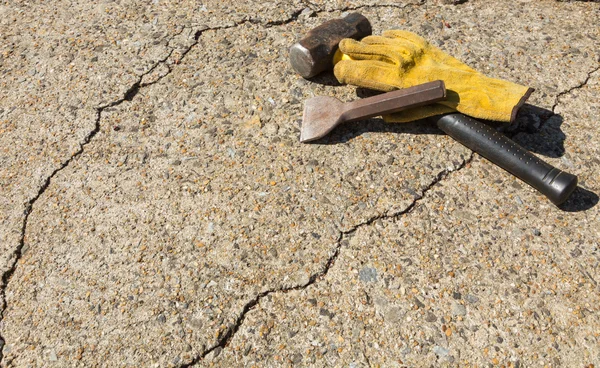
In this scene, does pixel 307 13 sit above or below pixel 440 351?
above

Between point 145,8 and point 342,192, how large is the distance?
5.91ft

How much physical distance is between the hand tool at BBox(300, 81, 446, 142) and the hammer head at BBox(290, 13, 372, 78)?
21 centimetres

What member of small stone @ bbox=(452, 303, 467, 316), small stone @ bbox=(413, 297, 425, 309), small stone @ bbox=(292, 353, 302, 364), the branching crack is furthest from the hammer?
small stone @ bbox=(292, 353, 302, 364)

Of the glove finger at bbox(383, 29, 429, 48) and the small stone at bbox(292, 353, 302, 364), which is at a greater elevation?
the glove finger at bbox(383, 29, 429, 48)

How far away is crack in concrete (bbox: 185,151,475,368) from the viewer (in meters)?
1.87

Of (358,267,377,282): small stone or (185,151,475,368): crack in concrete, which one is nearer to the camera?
(185,151,475,368): crack in concrete

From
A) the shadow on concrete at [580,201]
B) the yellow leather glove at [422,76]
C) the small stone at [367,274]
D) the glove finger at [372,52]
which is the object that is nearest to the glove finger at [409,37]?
the yellow leather glove at [422,76]

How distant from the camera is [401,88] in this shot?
2410mm

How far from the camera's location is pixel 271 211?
2.21 meters

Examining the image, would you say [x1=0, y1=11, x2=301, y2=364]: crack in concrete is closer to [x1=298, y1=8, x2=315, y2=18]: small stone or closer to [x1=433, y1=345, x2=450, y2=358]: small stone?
[x1=298, y1=8, x2=315, y2=18]: small stone

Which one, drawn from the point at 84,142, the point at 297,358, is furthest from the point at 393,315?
the point at 84,142

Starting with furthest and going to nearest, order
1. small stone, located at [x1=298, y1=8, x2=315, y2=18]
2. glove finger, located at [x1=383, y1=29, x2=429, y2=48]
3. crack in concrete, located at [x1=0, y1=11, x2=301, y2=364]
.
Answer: small stone, located at [x1=298, y1=8, x2=315, y2=18], glove finger, located at [x1=383, y1=29, x2=429, y2=48], crack in concrete, located at [x1=0, y1=11, x2=301, y2=364]

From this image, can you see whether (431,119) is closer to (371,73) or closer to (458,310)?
(371,73)

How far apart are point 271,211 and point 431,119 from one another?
2.86 feet
